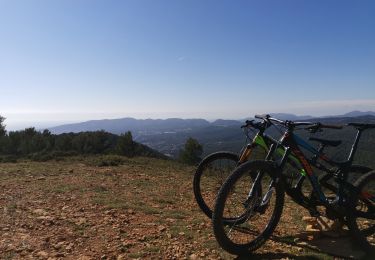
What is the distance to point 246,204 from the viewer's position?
5.23m

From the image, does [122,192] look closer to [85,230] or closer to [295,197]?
[85,230]

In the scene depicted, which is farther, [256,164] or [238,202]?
[238,202]

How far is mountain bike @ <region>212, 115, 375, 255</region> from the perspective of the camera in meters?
5.06

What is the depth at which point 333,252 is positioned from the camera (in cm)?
516

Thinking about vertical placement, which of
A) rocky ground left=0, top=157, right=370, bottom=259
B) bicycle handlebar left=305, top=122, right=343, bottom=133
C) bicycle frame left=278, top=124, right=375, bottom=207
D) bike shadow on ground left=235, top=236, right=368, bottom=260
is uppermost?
bicycle handlebar left=305, top=122, right=343, bottom=133

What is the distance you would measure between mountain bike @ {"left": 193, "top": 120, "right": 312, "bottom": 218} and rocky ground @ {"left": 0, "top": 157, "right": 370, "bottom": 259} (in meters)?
0.53

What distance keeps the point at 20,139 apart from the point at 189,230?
115ft

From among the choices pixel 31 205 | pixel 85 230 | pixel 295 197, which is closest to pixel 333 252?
pixel 295 197

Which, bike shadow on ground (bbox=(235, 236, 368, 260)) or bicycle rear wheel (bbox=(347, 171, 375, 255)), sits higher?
bicycle rear wheel (bbox=(347, 171, 375, 255))

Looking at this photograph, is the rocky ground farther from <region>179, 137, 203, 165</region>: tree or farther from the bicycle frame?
<region>179, 137, 203, 165</region>: tree

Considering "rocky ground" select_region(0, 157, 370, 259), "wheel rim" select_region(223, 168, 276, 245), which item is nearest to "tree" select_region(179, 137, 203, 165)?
"rocky ground" select_region(0, 157, 370, 259)

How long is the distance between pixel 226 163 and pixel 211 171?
0.36m

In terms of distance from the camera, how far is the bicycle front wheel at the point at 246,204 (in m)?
4.59

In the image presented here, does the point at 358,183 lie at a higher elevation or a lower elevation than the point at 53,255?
higher
